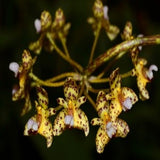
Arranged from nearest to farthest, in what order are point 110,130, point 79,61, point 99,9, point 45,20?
point 110,130 → point 45,20 → point 99,9 → point 79,61

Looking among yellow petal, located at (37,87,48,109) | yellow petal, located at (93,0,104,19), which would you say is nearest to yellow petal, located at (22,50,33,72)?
yellow petal, located at (37,87,48,109)

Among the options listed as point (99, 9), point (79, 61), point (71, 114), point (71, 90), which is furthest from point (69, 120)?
point (79, 61)

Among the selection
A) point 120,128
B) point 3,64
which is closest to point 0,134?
Result: point 3,64

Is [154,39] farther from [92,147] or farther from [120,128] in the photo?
[92,147]

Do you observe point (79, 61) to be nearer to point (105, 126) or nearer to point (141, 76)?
point (141, 76)

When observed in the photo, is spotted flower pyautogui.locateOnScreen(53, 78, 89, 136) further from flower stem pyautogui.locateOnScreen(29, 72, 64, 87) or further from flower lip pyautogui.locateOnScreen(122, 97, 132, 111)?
flower lip pyautogui.locateOnScreen(122, 97, 132, 111)

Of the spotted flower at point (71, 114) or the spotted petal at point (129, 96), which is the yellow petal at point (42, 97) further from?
the spotted petal at point (129, 96)

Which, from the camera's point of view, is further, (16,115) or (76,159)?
(16,115)
